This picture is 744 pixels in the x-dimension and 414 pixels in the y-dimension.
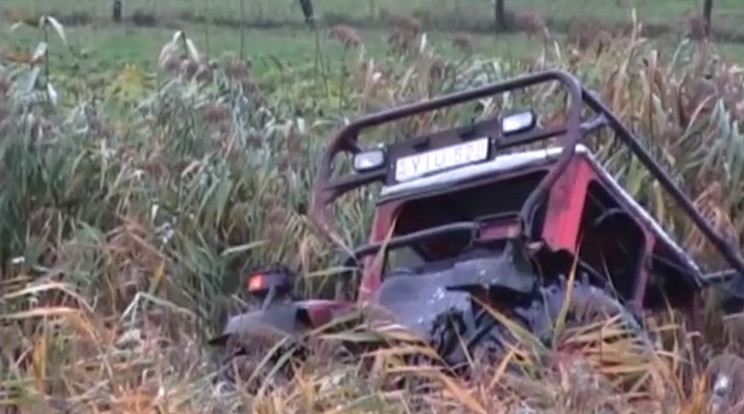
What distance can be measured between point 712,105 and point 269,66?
666 cm

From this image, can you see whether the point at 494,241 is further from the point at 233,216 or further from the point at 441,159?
the point at 233,216

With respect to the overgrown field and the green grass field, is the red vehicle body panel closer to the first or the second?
the overgrown field

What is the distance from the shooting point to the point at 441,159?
578 centimetres

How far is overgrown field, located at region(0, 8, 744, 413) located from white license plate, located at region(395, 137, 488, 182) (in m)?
0.39

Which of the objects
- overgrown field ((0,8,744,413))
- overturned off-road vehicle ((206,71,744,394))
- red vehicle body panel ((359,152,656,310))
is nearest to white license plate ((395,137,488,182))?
overturned off-road vehicle ((206,71,744,394))

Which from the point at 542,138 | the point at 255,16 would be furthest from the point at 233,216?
the point at 255,16

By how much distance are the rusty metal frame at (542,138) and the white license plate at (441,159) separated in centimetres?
10

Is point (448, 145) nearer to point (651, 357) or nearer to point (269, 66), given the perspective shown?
point (651, 357)

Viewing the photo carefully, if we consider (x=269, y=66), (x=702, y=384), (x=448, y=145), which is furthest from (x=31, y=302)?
(x=269, y=66)

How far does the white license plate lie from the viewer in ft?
18.7

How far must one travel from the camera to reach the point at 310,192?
7277 mm

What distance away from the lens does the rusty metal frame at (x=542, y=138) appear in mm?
5281

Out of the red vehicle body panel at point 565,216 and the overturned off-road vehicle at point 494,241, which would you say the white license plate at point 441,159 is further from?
the red vehicle body panel at point 565,216

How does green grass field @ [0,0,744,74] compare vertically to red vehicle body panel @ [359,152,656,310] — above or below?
below
